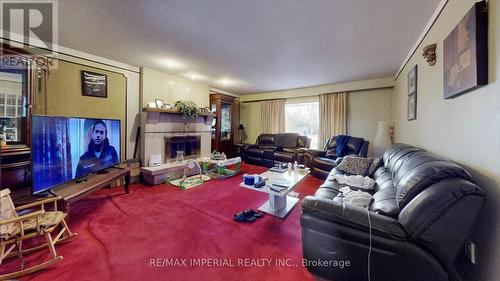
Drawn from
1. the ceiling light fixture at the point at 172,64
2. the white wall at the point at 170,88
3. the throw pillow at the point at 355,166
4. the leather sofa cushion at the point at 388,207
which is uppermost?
the ceiling light fixture at the point at 172,64

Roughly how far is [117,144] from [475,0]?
415 cm

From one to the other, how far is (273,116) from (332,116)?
1.80m

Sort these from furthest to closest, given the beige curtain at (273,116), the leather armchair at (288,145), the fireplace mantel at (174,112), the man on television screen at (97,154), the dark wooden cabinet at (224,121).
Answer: the beige curtain at (273,116) → the dark wooden cabinet at (224,121) → the leather armchair at (288,145) → the fireplace mantel at (174,112) → the man on television screen at (97,154)

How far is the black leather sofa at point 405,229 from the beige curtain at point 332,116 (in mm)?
3734

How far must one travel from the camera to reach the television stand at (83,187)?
5.95 ft

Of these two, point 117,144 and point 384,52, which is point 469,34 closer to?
point 384,52

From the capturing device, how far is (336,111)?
191 inches

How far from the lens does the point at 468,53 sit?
1.25 m

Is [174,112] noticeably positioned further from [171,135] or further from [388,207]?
[388,207]

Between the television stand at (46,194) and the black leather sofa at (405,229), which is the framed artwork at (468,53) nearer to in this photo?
the black leather sofa at (405,229)

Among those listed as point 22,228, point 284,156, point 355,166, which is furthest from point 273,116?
point 22,228

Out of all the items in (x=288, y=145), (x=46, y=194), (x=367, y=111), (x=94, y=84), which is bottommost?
(x=46, y=194)

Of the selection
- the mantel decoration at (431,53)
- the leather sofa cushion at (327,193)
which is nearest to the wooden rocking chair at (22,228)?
the leather sofa cushion at (327,193)

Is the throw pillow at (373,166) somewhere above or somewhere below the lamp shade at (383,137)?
below
